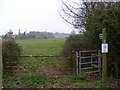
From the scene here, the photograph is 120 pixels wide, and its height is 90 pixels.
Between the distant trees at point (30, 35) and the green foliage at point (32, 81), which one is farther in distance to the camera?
the distant trees at point (30, 35)

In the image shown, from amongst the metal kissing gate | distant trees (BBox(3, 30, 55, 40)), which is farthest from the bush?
the metal kissing gate

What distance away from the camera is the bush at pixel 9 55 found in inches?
284

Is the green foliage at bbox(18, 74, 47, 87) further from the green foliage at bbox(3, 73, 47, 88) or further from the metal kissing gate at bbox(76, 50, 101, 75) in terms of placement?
the metal kissing gate at bbox(76, 50, 101, 75)

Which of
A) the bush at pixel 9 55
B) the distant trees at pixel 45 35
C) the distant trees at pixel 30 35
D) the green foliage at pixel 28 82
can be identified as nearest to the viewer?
the green foliage at pixel 28 82

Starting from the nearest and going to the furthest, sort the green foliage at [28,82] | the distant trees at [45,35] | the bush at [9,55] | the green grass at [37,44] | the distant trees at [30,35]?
1. the green foliage at [28,82]
2. the bush at [9,55]
3. the distant trees at [30,35]
4. the green grass at [37,44]
5. the distant trees at [45,35]

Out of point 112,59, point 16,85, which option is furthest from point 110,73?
point 16,85

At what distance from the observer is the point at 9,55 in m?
7.33

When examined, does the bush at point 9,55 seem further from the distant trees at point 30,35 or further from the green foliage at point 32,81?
the green foliage at point 32,81

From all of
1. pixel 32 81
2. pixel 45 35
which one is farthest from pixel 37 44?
pixel 32 81

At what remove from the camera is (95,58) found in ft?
26.0

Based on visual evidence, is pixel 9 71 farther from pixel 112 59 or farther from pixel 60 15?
pixel 60 15

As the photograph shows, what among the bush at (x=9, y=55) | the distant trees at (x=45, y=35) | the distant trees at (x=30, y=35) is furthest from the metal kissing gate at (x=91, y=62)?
the distant trees at (x=45, y=35)

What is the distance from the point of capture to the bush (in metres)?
7.21

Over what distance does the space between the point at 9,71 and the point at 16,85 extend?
1921 millimetres
